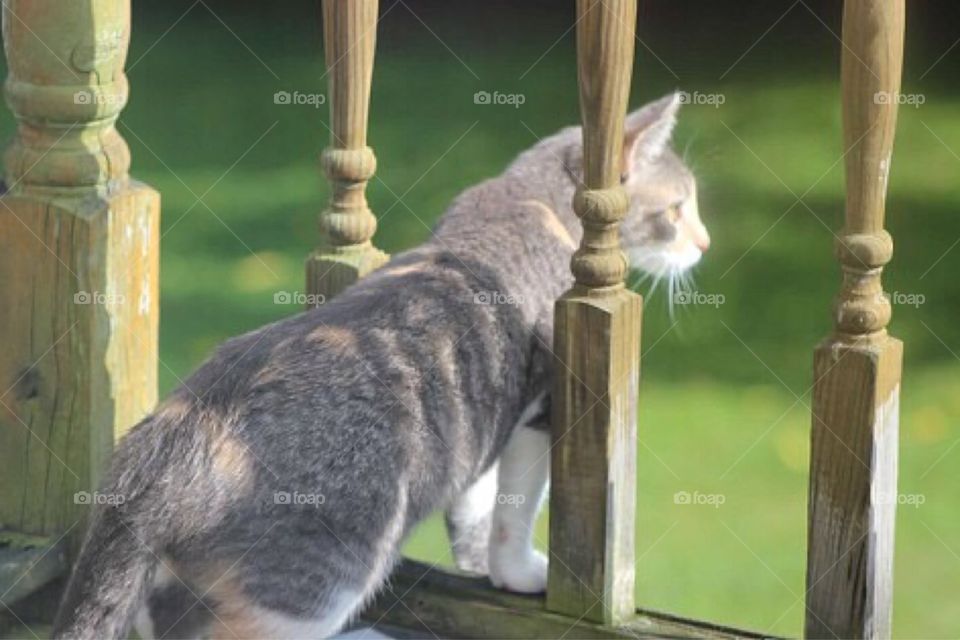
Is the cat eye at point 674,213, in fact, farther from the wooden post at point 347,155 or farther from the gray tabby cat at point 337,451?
the wooden post at point 347,155

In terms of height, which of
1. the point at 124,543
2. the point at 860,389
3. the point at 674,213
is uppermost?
the point at 674,213

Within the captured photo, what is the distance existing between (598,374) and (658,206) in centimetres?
68

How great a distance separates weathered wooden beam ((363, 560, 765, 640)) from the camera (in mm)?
2584

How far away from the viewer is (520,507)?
281 cm

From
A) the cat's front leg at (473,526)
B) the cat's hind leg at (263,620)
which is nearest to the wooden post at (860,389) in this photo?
the cat's hind leg at (263,620)

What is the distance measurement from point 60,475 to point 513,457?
739mm

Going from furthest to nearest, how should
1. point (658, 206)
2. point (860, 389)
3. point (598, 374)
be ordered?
point (658, 206) → point (598, 374) → point (860, 389)

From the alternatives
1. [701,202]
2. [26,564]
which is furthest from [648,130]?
[701,202]

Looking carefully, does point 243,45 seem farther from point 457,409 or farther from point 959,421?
point 457,409

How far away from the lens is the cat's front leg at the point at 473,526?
317 centimetres

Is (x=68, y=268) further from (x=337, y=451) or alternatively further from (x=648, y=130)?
(x=648, y=130)

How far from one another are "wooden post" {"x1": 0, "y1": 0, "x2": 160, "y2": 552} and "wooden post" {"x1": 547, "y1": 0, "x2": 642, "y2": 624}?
72cm

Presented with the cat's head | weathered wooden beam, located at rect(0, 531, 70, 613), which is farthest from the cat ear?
weathered wooden beam, located at rect(0, 531, 70, 613)

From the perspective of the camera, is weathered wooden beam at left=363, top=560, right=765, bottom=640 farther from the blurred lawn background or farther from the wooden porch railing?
the blurred lawn background
